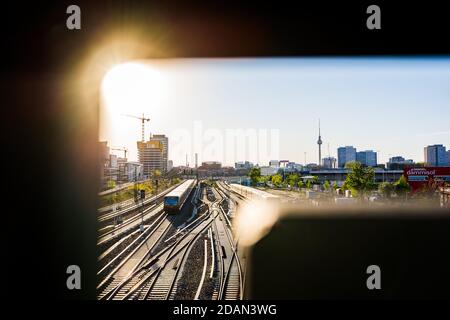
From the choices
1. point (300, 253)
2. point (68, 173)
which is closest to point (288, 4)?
point (300, 253)

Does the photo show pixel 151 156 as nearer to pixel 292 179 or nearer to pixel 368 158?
pixel 292 179

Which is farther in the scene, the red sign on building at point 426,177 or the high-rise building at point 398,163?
the high-rise building at point 398,163

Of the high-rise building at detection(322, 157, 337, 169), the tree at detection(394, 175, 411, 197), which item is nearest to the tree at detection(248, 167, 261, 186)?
the high-rise building at detection(322, 157, 337, 169)

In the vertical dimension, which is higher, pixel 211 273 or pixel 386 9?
pixel 386 9

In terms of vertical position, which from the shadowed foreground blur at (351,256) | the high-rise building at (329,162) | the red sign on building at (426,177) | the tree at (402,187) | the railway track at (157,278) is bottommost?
the railway track at (157,278)

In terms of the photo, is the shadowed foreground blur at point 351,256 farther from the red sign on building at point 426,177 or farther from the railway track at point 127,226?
the railway track at point 127,226

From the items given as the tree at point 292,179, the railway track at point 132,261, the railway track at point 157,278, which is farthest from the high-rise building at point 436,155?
the railway track at point 132,261

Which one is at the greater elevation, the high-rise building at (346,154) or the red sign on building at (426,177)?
the high-rise building at (346,154)
